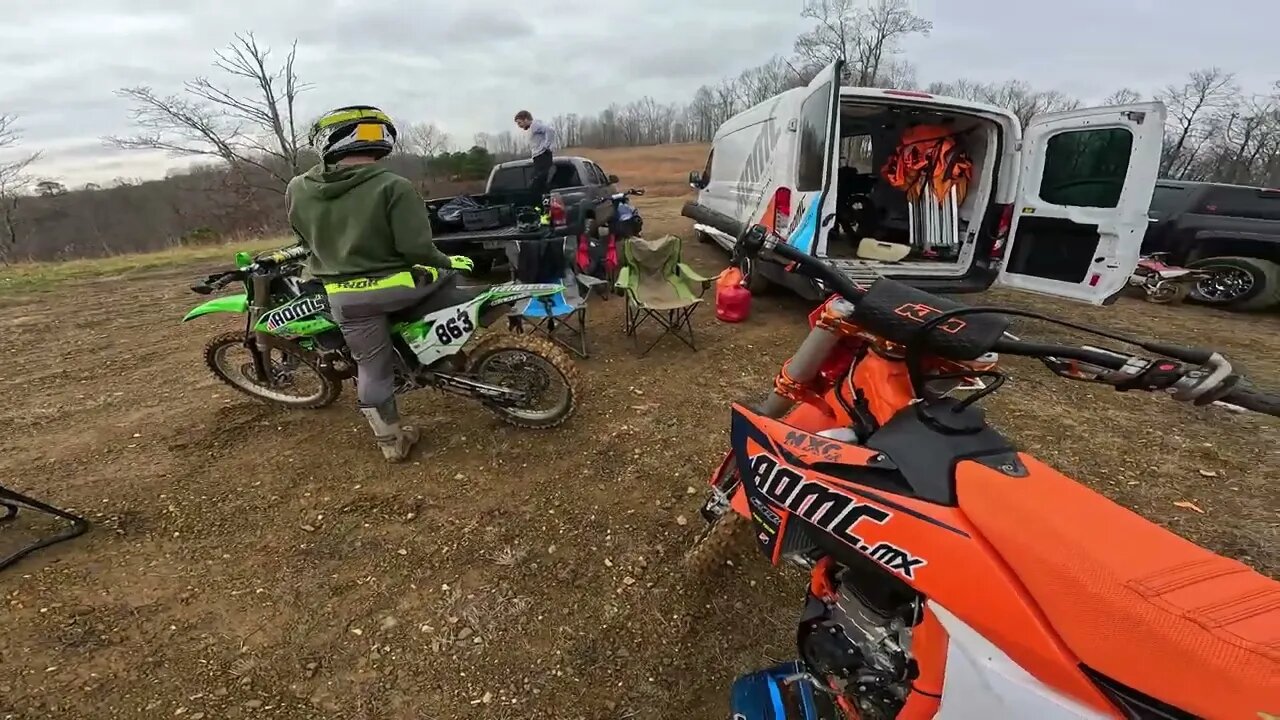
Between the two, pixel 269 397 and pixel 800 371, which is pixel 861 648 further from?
pixel 269 397

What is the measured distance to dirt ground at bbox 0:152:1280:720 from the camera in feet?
6.88

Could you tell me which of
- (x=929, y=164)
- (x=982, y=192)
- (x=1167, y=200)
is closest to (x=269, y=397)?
(x=982, y=192)

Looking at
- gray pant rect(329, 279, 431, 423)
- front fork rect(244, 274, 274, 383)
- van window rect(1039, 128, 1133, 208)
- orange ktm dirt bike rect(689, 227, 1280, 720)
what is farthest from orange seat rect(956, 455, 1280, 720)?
van window rect(1039, 128, 1133, 208)

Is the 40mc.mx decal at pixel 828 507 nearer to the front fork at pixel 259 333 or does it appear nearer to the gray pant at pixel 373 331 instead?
the gray pant at pixel 373 331

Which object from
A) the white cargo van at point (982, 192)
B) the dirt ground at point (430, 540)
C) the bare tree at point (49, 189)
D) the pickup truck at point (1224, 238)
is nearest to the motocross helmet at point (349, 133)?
A: the dirt ground at point (430, 540)

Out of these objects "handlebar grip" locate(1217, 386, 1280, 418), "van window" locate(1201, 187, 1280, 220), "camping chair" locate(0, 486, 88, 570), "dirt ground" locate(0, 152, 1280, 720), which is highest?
"handlebar grip" locate(1217, 386, 1280, 418)

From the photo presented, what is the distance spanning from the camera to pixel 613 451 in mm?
3484

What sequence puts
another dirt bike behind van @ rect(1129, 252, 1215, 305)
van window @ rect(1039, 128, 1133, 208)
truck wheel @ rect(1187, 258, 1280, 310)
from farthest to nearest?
another dirt bike behind van @ rect(1129, 252, 1215, 305) < truck wheel @ rect(1187, 258, 1280, 310) < van window @ rect(1039, 128, 1133, 208)

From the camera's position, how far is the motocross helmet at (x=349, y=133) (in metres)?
2.80

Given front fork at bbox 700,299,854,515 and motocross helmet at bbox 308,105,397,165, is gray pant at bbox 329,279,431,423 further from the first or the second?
front fork at bbox 700,299,854,515

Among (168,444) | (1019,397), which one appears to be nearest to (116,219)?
(168,444)

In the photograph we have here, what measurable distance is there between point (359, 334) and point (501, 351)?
0.77 metres

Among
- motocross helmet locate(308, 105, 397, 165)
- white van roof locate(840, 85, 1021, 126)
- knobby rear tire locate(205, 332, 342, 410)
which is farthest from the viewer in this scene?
white van roof locate(840, 85, 1021, 126)

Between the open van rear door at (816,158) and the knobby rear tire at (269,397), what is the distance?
3.45m
